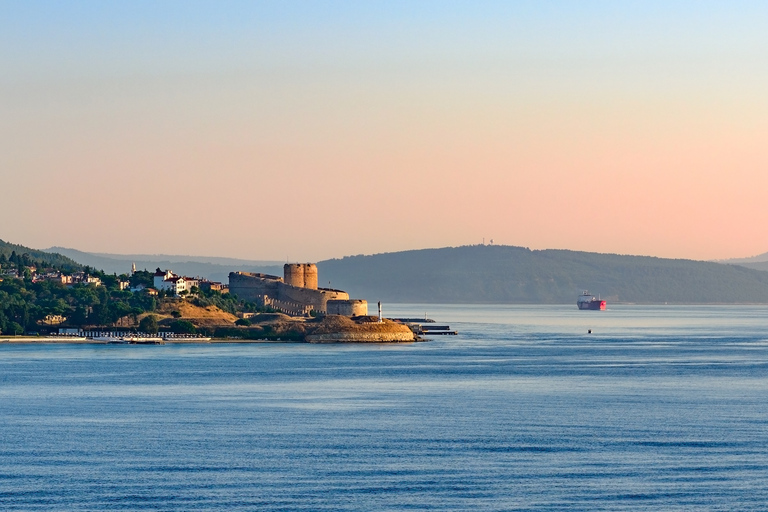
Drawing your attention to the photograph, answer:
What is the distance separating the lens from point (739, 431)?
4222 cm

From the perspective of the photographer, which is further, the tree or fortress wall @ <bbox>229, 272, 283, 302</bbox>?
fortress wall @ <bbox>229, 272, 283, 302</bbox>

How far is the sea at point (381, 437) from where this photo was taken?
31.2 meters

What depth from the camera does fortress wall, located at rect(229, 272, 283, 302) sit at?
144 m

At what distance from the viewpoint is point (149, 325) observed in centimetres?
11175

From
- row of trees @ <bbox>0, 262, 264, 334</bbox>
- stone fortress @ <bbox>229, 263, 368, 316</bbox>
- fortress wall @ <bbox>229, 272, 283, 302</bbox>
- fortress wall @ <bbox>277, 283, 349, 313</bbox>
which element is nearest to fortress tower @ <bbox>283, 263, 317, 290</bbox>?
stone fortress @ <bbox>229, 263, 368, 316</bbox>

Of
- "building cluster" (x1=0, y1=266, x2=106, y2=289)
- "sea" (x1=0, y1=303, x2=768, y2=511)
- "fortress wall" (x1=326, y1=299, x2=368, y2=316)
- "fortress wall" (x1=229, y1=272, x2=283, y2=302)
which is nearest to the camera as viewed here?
"sea" (x1=0, y1=303, x2=768, y2=511)

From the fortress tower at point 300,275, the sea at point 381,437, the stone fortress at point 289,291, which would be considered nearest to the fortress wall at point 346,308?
the stone fortress at point 289,291

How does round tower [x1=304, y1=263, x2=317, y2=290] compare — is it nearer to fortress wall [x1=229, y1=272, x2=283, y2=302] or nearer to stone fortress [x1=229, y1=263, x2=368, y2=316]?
stone fortress [x1=229, y1=263, x2=368, y2=316]

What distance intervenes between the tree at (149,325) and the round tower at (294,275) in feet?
116

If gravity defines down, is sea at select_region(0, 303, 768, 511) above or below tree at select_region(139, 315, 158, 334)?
below

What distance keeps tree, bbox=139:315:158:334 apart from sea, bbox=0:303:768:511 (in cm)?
3359

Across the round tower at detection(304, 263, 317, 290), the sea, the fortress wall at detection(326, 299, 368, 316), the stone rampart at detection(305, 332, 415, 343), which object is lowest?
the sea

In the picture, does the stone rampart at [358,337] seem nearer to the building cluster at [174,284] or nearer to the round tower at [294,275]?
the building cluster at [174,284]

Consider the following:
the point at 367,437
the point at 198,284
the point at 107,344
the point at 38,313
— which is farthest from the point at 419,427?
the point at 198,284
